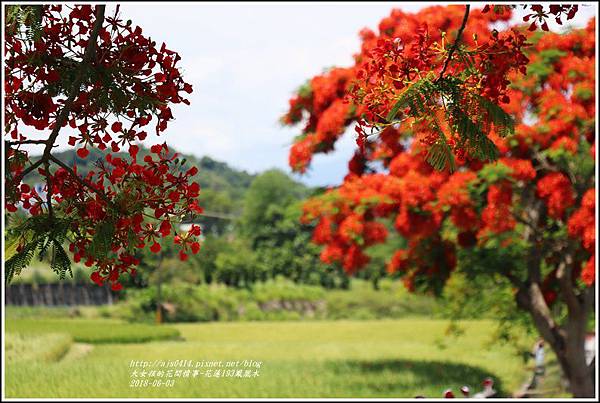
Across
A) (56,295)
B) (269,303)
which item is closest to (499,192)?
(56,295)

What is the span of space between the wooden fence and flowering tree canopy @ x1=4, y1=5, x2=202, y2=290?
2035 cm

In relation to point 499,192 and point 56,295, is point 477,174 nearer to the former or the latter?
point 499,192

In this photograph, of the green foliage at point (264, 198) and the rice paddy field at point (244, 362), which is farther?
the green foliage at point (264, 198)

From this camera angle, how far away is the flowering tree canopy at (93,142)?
329 centimetres

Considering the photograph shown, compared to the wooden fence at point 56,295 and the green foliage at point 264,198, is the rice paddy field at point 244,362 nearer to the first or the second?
the wooden fence at point 56,295

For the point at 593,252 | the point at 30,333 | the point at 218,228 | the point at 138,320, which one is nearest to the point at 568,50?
the point at 593,252

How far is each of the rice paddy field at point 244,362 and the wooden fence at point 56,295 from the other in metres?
1.49

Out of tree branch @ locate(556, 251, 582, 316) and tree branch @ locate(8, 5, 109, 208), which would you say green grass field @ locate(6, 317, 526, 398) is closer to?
tree branch @ locate(556, 251, 582, 316)

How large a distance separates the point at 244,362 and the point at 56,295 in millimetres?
16058

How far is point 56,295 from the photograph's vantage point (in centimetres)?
2289

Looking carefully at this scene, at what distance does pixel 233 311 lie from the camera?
84.1 ft

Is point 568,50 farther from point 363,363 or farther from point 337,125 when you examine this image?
point 363,363

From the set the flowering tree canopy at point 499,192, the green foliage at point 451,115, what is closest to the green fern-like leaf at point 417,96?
the green foliage at point 451,115

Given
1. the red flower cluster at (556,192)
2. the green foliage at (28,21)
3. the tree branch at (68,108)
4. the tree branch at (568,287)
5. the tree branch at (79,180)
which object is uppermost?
the green foliage at (28,21)
